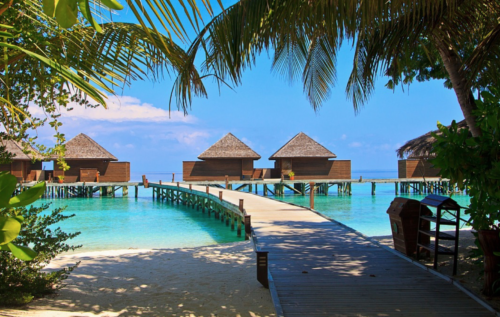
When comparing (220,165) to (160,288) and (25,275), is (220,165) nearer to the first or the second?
(160,288)

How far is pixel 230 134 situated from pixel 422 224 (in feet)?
97.6

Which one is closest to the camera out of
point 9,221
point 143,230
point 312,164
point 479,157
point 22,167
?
point 9,221

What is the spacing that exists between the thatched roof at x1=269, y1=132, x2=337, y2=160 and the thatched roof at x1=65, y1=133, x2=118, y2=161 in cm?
1379

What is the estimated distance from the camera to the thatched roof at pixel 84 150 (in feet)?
104

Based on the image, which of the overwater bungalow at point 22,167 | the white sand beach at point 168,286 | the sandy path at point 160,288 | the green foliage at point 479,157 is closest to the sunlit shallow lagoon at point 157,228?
the sandy path at point 160,288

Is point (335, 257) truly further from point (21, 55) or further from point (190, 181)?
point (190, 181)

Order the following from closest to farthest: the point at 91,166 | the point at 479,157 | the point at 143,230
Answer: the point at 479,157 → the point at 143,230 → the point at 91,166

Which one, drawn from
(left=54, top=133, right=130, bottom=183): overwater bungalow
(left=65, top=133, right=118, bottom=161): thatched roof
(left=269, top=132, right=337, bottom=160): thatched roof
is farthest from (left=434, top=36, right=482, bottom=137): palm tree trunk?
(left=65, top=133, right=118, bottom=161): thatched roof

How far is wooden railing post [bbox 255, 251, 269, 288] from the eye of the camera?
4818 millimetres

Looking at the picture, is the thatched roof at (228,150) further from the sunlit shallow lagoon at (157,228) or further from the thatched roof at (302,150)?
the sunlit shallow lagoon at (157,228)

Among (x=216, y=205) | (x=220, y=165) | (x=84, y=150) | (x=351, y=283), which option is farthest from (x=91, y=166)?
(x=351, y=283)

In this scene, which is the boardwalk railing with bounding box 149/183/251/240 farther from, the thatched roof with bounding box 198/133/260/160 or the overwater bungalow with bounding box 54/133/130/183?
the thatched roof with bounding box 198/133/260/160

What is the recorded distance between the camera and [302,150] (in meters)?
33.0

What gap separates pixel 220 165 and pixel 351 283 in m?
27.8
